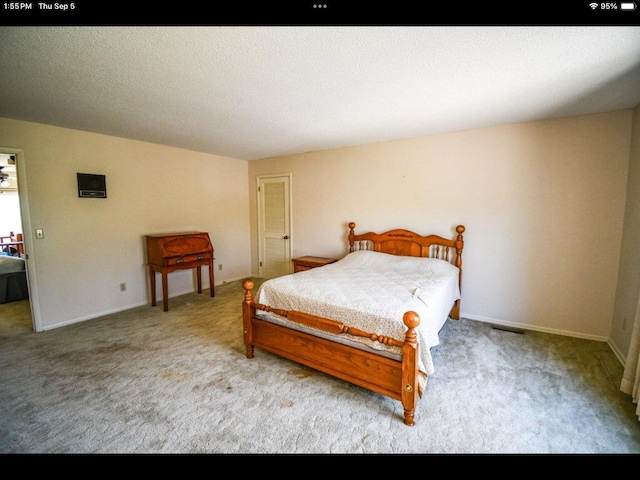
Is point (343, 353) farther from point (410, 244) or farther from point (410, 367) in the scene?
point (410, 244)

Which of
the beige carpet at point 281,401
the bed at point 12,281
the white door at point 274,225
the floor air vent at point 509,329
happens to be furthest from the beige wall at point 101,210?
the floor air vent at point 509,329

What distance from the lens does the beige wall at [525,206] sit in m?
2.81

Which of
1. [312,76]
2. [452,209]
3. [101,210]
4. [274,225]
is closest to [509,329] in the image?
[452,209]

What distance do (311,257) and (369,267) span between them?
1362mm

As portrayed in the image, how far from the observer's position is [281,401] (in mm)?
1994

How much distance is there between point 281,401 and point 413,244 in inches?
103

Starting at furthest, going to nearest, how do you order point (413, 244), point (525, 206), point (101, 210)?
point (413, 244)
point (101, 210)
point (525, 206)

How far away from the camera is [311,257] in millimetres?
4641

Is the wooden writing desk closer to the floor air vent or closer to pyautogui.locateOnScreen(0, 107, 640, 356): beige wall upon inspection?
pyautogui.locateOnScreen(0, 107, 640, 356): beige wall

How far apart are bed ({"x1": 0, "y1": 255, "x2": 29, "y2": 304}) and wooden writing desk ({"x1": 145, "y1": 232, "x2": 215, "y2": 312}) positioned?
208cm

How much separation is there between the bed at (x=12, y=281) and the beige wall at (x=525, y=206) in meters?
5.48

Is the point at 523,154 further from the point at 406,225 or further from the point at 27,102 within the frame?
the point at 27,102

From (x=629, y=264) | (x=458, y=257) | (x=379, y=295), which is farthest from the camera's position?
(x=458, y=257)

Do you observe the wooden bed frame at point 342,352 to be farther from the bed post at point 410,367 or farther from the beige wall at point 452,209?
the beige wall at point 452,209
